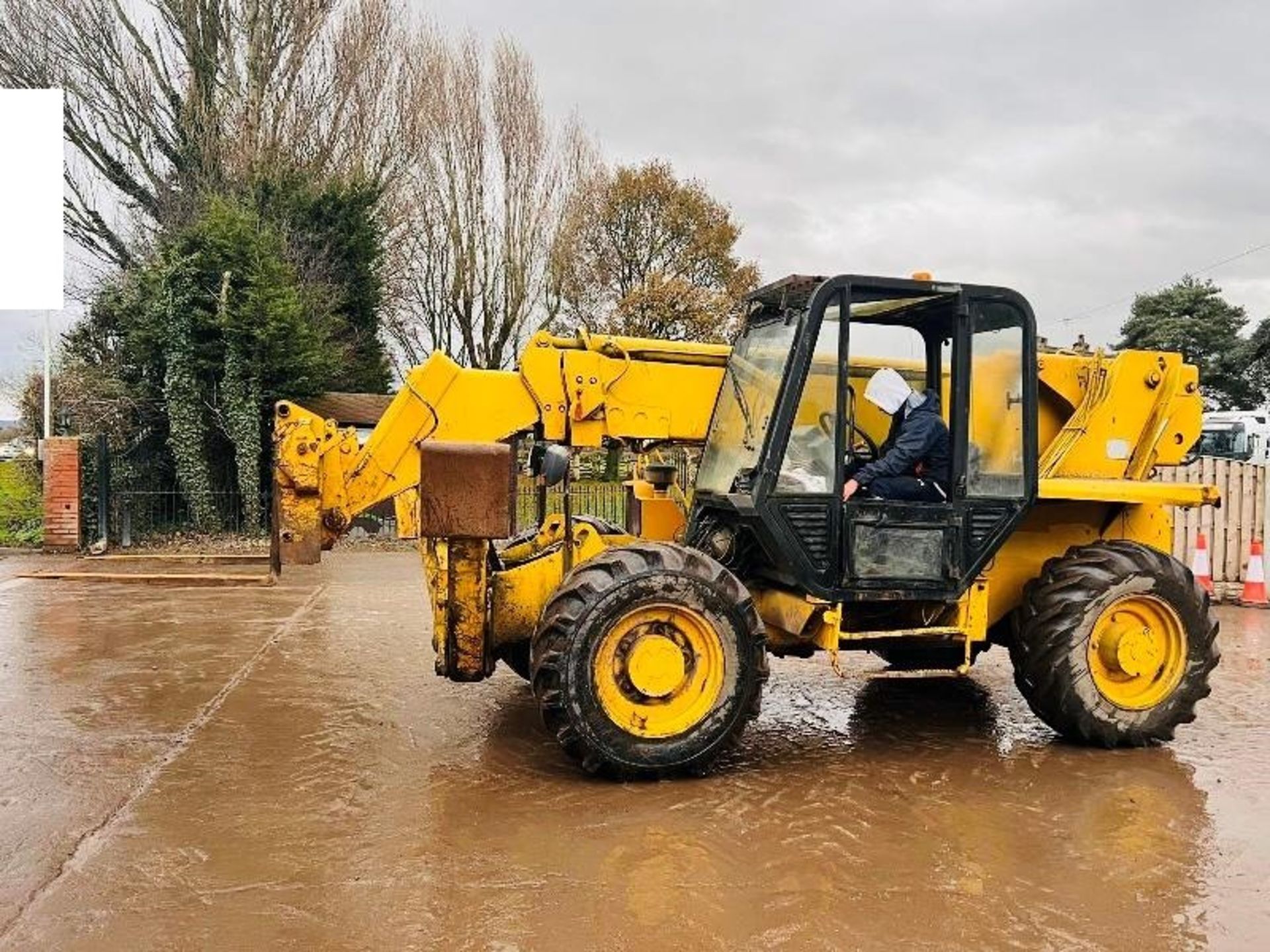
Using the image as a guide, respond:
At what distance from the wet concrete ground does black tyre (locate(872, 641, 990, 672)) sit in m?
0.25

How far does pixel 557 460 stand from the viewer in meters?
5.82

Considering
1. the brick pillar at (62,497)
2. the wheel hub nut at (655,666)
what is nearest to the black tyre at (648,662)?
the wheel hub nut at (655,666)

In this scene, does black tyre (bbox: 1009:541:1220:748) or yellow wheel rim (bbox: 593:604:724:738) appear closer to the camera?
yellow wheel rim (bbox: 593:604:724:738)

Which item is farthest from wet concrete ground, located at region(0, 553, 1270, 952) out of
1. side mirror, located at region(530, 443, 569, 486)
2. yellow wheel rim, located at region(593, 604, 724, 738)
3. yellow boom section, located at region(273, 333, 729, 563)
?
side mirror, located at region(530, 443, 569, 486)

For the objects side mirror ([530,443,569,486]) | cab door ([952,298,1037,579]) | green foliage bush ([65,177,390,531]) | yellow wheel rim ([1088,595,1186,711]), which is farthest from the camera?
green foliage bush ([65,177,390,531])

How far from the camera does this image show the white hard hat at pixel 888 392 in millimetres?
6133

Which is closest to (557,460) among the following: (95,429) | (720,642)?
(720,642)

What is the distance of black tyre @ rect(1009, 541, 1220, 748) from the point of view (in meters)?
6.06

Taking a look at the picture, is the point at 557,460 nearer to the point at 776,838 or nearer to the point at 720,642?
the point at 720,642

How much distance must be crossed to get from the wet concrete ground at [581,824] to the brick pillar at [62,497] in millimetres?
9229

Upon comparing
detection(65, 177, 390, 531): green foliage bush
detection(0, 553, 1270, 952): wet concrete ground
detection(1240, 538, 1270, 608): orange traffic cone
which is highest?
detection(65, 177, 390, 531): green foliage bush

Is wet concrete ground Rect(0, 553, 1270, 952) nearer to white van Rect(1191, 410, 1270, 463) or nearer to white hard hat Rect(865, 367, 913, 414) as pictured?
white hard hat Rect(865, 367, 913, 414)

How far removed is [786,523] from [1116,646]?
2088mm

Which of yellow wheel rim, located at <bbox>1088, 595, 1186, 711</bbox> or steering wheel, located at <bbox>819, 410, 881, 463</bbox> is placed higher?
steering wheel, located at <bbox>819, 410, 881, 463</bbox>
